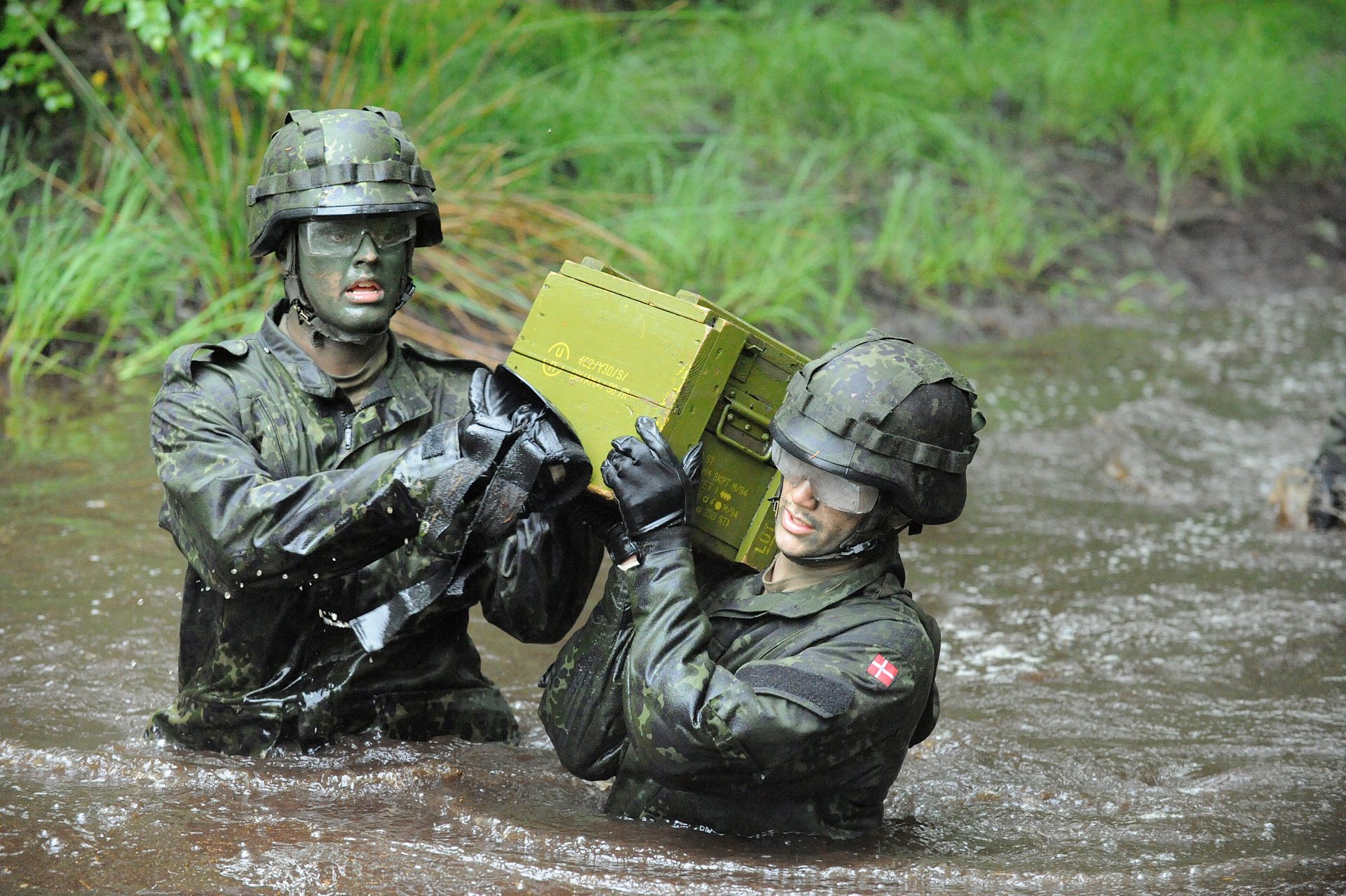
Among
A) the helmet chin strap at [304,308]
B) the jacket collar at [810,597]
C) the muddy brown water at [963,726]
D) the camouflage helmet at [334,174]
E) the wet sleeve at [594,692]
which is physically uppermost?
the camouflage helmet at [334,174]

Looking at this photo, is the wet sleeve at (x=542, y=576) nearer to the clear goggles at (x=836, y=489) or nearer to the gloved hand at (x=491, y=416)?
the gloved hand at (x=491, y=416)

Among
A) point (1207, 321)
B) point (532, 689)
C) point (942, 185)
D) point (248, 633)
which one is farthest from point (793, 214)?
point (248, 633)

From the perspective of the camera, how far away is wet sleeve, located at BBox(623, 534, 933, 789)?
3070 mm

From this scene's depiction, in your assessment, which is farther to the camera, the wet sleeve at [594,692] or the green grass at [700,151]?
the green grass at [700,151]

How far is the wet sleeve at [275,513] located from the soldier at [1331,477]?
511 centimetres

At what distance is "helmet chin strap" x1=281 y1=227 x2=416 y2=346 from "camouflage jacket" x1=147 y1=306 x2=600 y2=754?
86 mm

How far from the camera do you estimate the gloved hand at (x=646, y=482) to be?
3258 millimetres

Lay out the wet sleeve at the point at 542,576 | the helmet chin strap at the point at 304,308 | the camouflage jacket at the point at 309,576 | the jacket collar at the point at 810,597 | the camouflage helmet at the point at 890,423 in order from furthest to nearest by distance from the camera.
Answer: the helmet chin strap at the point at 304,308 → the wet sleeve at the point at 542,576 → the camouflage jacket at the point at 309,576 → the jacket collar at the point at 810,597 → the camouflage helmet at the point at 890,423

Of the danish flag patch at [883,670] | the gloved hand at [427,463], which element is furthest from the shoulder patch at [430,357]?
the danish flag patch at [883,670]

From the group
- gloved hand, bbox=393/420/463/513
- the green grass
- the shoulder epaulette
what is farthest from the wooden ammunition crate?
the green grass

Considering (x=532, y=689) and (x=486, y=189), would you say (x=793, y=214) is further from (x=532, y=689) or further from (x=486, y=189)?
(x=532, y=689)

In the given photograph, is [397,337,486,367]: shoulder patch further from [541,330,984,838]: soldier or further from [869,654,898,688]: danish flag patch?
[869,654,898,688]: danish flag patch

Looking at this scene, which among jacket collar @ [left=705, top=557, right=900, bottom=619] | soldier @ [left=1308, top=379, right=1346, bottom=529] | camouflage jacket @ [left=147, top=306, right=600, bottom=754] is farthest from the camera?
soldier @ [left=1308, top=379, right=1346, bottom=529]

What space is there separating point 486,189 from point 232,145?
1497mm
